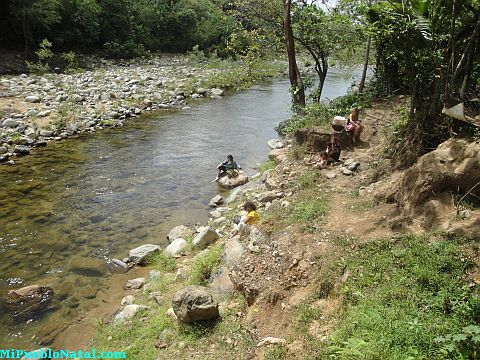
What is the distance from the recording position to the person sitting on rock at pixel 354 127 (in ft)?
35.1

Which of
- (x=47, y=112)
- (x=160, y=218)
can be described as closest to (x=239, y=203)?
(x=160, y=218)

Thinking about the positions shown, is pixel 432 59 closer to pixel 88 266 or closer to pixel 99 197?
pixel 88 266

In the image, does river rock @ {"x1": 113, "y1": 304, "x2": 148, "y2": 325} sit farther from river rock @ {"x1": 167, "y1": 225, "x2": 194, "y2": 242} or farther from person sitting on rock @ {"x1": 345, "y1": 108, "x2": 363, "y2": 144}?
person sitting on rock @ {"x1": 345, "y1": 108, "x2": 363, "y2": 144}

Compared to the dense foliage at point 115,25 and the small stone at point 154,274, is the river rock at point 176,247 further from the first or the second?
the dense foliage at point 115,25

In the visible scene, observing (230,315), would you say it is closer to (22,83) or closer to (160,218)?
(160,218)

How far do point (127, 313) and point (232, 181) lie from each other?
6.69 m

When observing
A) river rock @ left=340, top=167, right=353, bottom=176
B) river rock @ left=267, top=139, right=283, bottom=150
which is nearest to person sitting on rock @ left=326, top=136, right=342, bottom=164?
river rock @ left=340, top=167, right=353, bottom=176

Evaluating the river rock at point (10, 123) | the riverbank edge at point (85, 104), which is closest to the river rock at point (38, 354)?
the riverbank edge at point (85, 104)

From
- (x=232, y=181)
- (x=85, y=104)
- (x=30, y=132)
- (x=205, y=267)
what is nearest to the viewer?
(x=205, y=267)

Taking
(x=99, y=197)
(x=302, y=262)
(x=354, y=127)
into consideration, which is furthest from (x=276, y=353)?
(x=99, y=197)

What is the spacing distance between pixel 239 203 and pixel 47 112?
39.6ft

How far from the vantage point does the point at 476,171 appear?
5.52m

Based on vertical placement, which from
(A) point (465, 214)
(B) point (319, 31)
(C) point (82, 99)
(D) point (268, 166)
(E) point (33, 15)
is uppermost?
(E) point (33, 15)

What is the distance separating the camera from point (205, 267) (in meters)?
7.11
